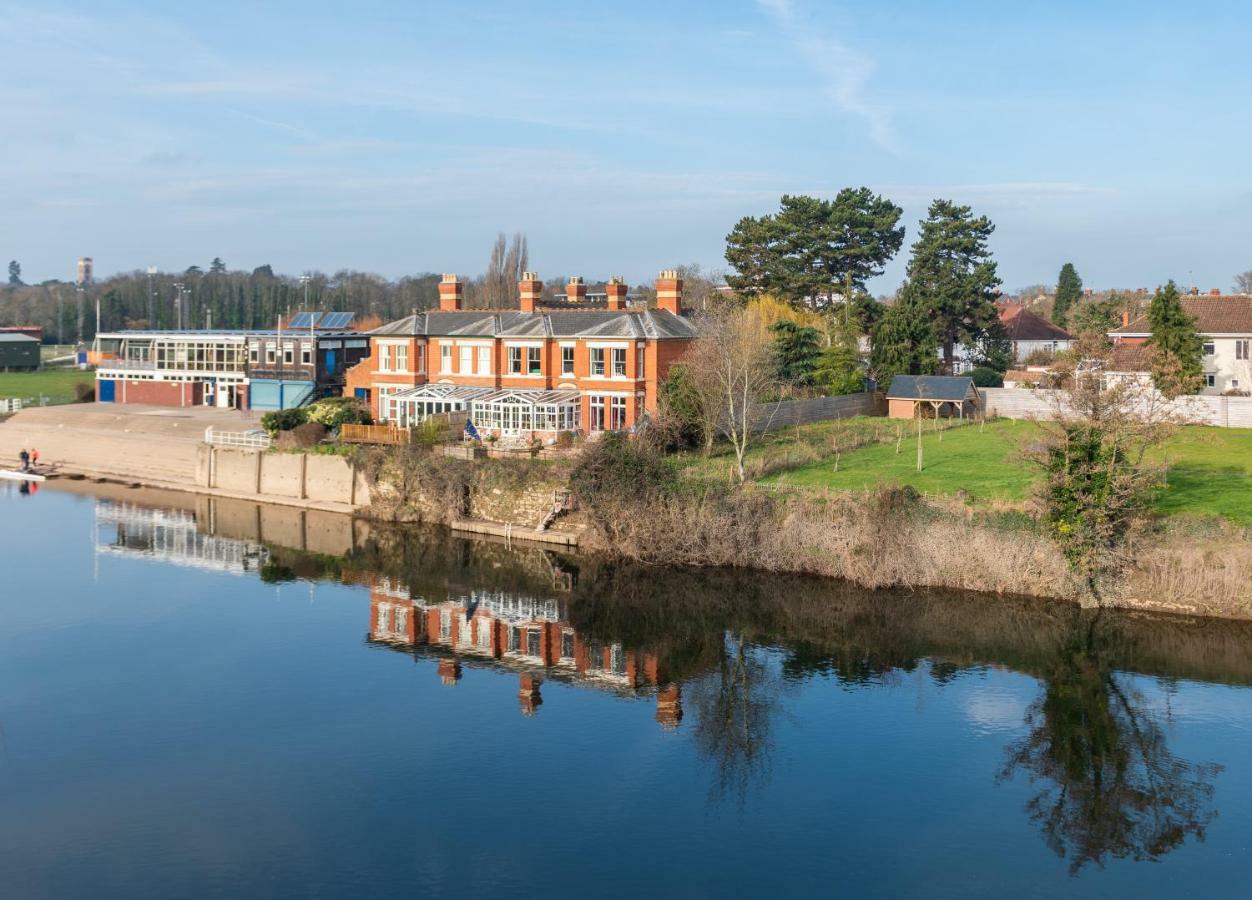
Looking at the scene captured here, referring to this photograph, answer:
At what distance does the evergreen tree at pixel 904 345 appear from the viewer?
180ft

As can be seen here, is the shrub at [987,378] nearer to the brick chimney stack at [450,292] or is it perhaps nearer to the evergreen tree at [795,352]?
the evergreen tree at [795,352]

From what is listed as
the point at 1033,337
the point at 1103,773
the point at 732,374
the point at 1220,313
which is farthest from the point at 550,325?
the point at 1033,337

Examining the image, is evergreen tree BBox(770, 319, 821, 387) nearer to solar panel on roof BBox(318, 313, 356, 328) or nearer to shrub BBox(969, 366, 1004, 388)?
shrub BBox(969, 366, 1004, 388)

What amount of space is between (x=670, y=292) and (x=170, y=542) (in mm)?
21302

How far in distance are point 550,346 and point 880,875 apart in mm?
32186

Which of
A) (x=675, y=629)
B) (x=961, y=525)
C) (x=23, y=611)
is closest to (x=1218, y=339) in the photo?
(x=961, y=525)

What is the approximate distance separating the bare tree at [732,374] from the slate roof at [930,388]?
10.7 meters

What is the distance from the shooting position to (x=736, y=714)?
24.4 meters

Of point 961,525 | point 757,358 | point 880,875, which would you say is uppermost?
point 757,358

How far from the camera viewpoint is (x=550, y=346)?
47469 millimetres

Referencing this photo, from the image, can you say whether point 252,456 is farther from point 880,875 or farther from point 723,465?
point 880,875

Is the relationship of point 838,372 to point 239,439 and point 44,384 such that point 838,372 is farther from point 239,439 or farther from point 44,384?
point 44,384

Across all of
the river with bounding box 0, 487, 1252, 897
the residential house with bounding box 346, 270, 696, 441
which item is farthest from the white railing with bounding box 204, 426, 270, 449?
the river with bounding box 0, 487, 1252, 897

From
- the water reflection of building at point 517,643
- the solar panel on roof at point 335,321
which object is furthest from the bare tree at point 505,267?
the water reflection of building at point 517,643
